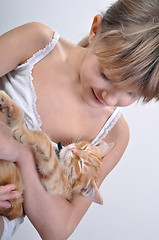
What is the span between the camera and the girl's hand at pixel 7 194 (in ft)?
3.06

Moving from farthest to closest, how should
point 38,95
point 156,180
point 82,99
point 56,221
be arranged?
1. point 156,180
2. point 82,99
3. point 38,95
4. point 56,221

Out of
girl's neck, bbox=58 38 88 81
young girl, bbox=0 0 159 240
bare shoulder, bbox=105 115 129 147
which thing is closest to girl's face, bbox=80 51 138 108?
young girl, bbox=0 0 159 240

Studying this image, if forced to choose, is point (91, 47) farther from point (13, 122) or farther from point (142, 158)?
point (142, 158)

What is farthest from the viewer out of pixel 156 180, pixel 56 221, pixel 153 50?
pixel 156 180

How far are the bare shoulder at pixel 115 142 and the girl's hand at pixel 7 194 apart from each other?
0.52m

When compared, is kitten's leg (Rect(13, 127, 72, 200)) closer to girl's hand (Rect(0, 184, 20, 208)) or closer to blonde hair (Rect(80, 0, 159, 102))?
girl's hand (Rect(0, 184, 20, 208))

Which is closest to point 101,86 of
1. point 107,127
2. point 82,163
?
point 107,127

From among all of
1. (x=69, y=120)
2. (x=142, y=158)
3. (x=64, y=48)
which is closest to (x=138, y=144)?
(x=142, y=158)

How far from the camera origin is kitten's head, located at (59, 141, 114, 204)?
1308 millimetres

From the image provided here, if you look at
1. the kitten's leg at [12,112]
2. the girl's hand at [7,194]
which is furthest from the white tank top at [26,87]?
the girl's hand at [7,194]

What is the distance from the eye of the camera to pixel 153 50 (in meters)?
0.96

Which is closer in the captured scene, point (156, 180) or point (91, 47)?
point (91, 47)

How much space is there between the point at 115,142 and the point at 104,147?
0.06 m

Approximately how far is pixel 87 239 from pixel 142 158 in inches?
28.0
